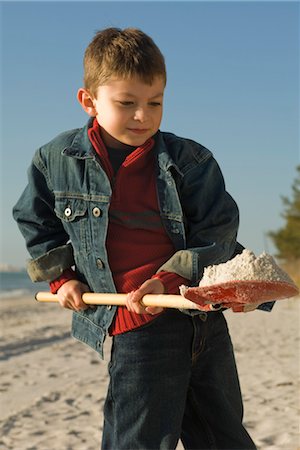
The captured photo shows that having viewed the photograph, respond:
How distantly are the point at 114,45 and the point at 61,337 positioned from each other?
322 inches

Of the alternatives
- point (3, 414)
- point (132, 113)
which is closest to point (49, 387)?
point (3, 414)

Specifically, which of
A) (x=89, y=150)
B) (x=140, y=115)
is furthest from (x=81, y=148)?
(x=140, y=115)

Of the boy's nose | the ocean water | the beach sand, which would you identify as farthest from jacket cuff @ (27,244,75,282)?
the ocean water

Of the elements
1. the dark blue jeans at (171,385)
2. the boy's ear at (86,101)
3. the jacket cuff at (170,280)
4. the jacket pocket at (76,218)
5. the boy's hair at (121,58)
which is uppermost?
the boy's hair at (121,58)

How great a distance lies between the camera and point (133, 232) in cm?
281

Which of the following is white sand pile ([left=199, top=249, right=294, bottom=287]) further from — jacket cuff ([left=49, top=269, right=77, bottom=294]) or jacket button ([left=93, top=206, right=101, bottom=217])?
jacket cuff ([left=49, top=269, right=77, bottom=294])

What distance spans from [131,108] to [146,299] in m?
0.70

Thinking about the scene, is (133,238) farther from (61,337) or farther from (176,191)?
(61,337)

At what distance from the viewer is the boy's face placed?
107 inches

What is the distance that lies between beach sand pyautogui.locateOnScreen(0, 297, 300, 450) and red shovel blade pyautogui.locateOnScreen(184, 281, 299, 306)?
7.54 ft

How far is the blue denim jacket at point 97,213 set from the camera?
9.11 feet

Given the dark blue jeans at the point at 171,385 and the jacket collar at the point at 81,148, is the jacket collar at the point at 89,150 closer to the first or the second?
the jacket collar at the point at 81,148

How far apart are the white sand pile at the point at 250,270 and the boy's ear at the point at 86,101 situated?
0.95 m

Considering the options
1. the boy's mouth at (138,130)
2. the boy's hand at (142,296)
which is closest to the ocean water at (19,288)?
the boy's mouth at (138,130)
